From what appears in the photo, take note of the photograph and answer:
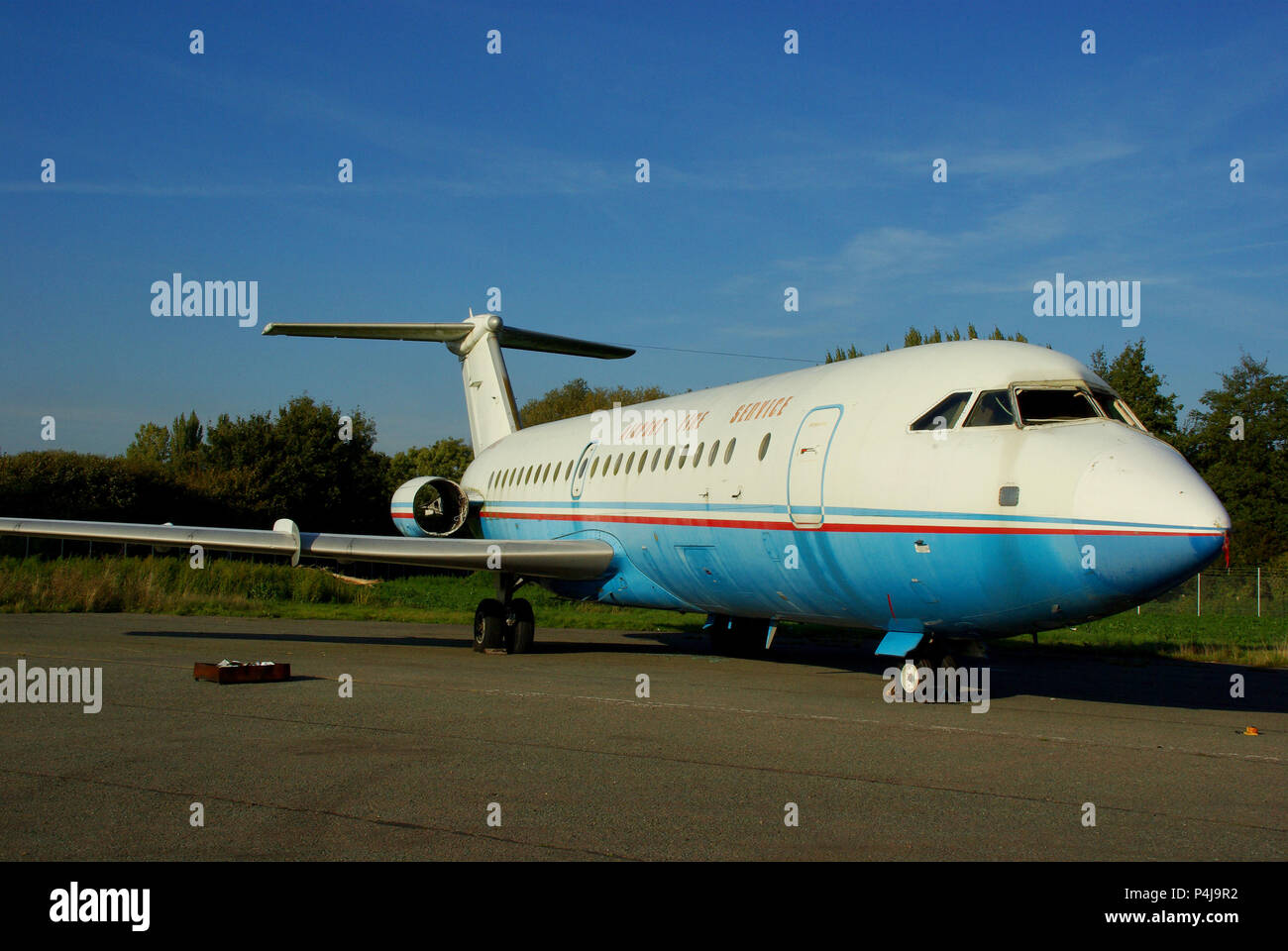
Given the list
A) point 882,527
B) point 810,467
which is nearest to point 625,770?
point 882,527

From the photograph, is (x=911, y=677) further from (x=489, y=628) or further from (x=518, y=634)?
(x=489, y=628)

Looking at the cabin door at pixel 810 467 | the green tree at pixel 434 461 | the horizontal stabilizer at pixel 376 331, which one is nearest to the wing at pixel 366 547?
the cabin door at pixel 810 467

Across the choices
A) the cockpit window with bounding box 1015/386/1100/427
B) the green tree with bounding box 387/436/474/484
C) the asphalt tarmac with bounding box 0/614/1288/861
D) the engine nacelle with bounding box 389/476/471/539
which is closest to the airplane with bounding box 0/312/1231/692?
the cockpit window with bounding box 1015/386/1100/427

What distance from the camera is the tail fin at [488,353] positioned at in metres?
25.4

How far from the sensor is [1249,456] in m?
56.8

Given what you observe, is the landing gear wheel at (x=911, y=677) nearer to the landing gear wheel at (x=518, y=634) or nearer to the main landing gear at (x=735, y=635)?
the main landing gear at (x=735, y=635)

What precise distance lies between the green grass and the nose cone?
37.6 feet

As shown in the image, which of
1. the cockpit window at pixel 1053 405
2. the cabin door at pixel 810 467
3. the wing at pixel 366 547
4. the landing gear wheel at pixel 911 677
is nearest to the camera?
the cockpit window at pixel 1053 405

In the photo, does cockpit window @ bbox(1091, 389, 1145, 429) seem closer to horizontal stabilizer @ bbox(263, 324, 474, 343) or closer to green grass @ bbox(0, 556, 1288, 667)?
green grass @ bbox(0, 556, 1288, 667)

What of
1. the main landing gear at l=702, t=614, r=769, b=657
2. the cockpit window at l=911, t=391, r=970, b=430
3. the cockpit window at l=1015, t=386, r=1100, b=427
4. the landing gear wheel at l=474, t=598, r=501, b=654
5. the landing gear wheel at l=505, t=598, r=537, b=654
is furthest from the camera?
the landing gear wheel at l=505, t=598, r=537, b=654

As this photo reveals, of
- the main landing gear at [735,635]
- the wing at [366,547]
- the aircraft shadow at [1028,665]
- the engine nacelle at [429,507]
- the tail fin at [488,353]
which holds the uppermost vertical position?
the tail fin at [488,353]

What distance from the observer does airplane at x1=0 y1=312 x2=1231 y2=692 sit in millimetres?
9742

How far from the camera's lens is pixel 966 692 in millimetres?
12641

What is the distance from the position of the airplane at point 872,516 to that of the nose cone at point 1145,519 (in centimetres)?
2
